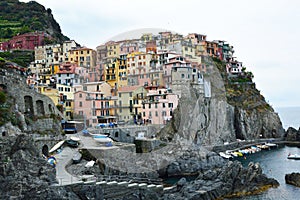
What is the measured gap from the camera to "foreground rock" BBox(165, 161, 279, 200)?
31.2 meters

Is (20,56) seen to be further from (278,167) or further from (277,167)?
(278,167)

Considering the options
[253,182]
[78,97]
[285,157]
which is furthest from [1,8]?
[253,182]

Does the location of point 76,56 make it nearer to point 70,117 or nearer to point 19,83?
point 70,117

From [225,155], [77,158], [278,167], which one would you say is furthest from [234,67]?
[77,158]

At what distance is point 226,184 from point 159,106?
23725 millimetres

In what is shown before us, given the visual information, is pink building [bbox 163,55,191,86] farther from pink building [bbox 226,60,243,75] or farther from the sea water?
pink building [bbox 226,60,243,75]

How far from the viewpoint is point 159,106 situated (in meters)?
55.3

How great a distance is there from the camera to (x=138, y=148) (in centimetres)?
4772

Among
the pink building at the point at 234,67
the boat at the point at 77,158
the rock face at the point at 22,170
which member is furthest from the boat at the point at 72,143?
the pink building at the point at 234,67

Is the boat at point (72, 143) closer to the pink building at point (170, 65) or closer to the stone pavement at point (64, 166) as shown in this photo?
the stone pavement at point (64, 166)

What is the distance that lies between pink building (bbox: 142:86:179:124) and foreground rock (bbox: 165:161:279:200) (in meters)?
20.4

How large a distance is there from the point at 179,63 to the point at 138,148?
1882cm

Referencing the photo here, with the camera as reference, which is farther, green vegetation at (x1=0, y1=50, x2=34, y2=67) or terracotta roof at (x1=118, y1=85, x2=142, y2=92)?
green vegetation at (x1=0, y1=50, x2=34, y2=67)

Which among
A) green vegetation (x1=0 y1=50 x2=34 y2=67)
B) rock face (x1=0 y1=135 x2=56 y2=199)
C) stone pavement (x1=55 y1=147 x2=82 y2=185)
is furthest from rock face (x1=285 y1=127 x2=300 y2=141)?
rock face (x1=0 y1=135 x2=56 y2=199)
